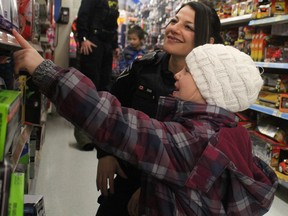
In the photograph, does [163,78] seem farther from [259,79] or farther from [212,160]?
[212,160]

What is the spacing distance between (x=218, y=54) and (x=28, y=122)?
1043 millimetres

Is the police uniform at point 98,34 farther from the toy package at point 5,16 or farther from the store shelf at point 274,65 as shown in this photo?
the toy package at point 5,16

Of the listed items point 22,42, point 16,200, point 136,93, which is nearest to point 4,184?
point 16,200

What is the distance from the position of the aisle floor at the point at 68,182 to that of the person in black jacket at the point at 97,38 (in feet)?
0.89

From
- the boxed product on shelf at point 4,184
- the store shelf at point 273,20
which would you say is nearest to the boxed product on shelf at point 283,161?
the store shelf at point 273,20

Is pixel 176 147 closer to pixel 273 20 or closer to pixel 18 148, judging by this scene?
pixel 18 148

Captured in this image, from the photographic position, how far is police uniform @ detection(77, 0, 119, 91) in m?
3.72

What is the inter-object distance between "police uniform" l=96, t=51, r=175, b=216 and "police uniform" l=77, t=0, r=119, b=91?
7.21ft

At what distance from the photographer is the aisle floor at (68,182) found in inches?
88.4

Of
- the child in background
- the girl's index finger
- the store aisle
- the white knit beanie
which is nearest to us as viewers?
the girl's index finger

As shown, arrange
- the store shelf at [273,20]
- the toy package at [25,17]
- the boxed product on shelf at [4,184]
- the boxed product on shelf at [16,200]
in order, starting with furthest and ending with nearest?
the store shelf at [273,20], the toy package at [25,17], the boxed product on shelf at [16,200], the boxed product on shelf at [4,184]

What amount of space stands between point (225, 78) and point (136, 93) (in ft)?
1.94

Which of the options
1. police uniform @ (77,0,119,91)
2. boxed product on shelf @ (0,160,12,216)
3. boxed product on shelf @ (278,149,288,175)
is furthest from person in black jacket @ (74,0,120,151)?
boxed product on shelf @ (0,160,12,216)

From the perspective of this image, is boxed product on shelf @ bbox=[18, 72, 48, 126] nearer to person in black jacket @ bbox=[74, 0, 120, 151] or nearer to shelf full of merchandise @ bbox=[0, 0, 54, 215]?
shelf full of merchandise @ bbox=[0, 0, 54, 215]
